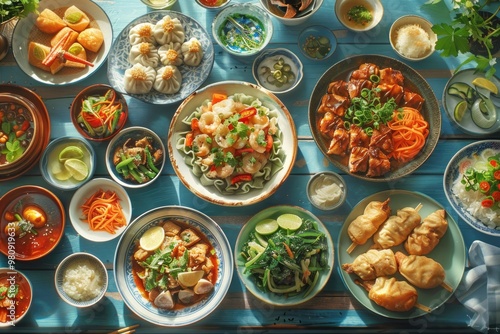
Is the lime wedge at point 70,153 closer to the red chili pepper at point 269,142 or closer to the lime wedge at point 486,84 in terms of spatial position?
the red chili pepper at point 269,142

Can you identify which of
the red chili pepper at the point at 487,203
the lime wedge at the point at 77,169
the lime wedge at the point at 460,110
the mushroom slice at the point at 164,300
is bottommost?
the mushroom slice at the point at 164,300

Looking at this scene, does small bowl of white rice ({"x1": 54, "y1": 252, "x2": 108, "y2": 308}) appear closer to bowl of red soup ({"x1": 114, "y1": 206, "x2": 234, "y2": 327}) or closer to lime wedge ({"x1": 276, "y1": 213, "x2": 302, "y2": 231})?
bowl of red soup ({"x1": 114, "y1": 206, "x2": 234, "y2": 327})

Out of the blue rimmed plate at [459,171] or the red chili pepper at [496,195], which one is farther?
the blue rimmed plate at [459,171]

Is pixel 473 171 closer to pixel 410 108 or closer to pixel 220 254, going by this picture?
pixel 410 108

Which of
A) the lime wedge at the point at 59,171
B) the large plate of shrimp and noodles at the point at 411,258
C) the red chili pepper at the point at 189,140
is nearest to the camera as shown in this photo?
the large plate of shrimp and noodles at the point at 411,258

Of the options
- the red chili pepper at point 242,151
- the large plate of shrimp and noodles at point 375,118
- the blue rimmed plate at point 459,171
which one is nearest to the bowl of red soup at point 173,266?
the red chili pepper at point 242,151

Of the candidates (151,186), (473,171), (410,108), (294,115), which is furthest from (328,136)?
(151,186)

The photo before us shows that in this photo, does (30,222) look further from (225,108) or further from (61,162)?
(225,108)
